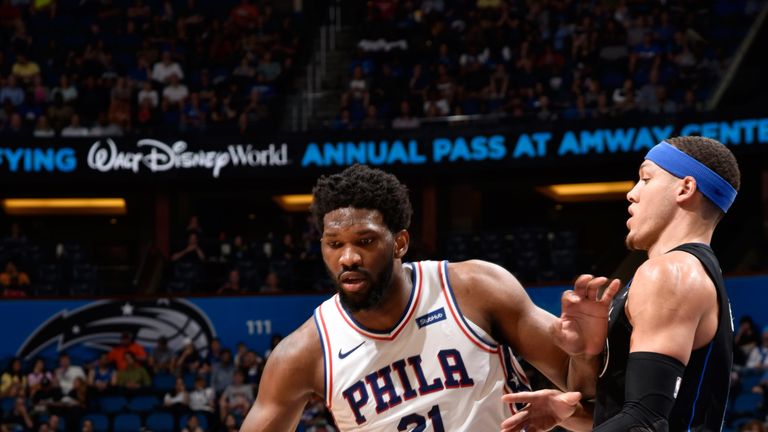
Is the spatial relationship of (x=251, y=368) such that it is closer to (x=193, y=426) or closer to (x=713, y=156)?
(x=193, y=426)

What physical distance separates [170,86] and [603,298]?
15958 millimetres

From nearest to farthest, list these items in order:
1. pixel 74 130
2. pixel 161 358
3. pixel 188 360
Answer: pixel 188 360 → pixel 161 358 → pixel 74 130

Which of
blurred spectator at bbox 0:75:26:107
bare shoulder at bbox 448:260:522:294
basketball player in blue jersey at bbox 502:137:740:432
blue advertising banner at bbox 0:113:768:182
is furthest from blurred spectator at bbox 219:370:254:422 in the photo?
basketball player in blue jersey at bbox 502:137:740:432

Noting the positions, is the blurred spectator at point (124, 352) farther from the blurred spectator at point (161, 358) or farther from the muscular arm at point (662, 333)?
the muscular arm at point (662, 333)

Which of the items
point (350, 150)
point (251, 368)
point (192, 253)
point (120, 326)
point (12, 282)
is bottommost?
point (120, 326)

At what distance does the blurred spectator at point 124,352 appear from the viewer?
16109 mm

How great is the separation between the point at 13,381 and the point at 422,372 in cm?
1242

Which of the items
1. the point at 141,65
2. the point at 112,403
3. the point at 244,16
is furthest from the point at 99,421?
the point at 244,16

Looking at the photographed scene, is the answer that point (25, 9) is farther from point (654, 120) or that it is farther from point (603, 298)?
point (603, 298)

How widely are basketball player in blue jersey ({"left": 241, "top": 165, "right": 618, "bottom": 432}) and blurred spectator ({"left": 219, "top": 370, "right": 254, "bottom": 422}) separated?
380 inches

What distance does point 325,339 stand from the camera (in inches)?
176

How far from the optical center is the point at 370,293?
4.22 m

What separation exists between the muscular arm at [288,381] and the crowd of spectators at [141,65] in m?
14.0

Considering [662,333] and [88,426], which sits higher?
[662,333]
